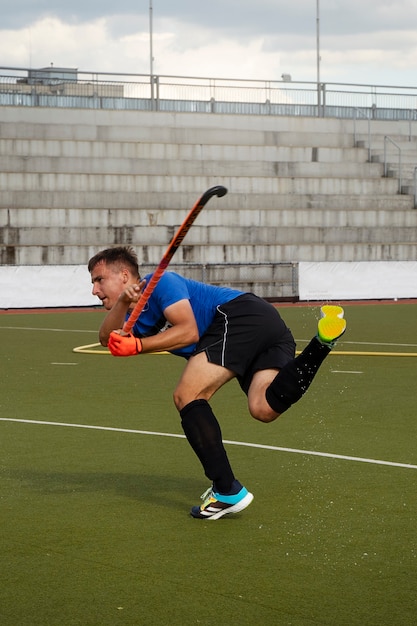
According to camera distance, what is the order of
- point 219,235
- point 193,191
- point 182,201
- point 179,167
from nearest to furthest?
point 219,235 → point 182,201 → point 193,191 → point 179,167

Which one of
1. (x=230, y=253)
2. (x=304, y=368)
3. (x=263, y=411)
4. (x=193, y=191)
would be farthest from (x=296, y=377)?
(x=193, y=191)

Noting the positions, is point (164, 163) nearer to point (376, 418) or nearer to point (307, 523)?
point (376, 418)

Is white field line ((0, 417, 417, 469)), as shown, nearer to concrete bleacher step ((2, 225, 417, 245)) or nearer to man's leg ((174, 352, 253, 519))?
man's leg ((174, 352, 253, 519))

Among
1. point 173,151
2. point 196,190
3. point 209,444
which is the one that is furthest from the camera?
point 173,151

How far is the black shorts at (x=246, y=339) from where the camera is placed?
6809mm

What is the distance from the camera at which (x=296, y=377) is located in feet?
21.4

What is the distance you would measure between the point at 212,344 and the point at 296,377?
0.60 m

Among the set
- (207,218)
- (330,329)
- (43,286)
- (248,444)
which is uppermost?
(330,329)

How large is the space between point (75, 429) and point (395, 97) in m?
38.5

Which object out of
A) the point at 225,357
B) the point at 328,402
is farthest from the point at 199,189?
the point at 225,357

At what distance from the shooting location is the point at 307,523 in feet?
21.4

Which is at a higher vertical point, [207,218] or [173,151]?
[173,151]

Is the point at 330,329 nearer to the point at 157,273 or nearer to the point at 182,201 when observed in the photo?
the point at 157,273

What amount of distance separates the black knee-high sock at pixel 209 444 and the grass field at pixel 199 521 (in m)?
0.25
